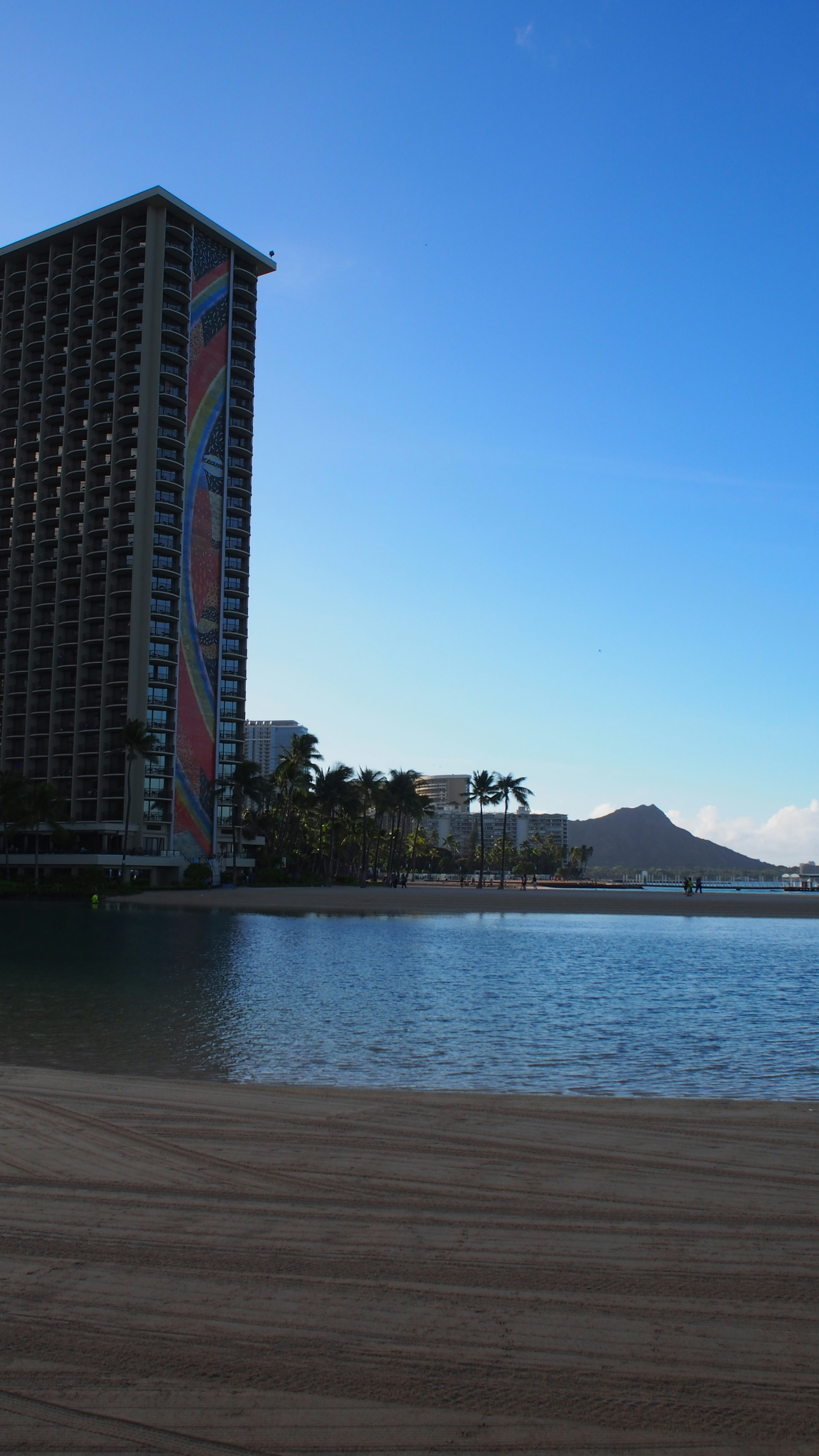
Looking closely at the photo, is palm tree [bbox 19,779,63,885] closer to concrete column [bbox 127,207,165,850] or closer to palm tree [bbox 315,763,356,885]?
concrete column [bbox 127,207,165,850]

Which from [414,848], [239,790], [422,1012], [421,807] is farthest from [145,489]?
[414,848]

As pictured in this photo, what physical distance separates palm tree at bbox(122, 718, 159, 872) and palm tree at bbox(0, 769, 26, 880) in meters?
8.91

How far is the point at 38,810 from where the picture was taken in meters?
85.1

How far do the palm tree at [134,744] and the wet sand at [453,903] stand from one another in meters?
6.88

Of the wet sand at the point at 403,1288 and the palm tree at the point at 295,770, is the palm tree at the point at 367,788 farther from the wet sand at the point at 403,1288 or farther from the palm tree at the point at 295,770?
the wet sand at the point at 403,1288

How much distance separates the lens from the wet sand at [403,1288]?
13.6 ft

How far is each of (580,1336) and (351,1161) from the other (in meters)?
3.15

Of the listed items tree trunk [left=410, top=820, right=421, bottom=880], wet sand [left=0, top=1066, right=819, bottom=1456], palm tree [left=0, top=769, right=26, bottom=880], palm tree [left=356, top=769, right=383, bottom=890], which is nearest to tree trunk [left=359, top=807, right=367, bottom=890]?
palm tree [left=356, top=769, right=383, bottom=890]

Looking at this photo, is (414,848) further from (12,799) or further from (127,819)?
(12,799)

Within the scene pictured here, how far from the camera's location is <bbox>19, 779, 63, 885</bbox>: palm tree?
85.1 m

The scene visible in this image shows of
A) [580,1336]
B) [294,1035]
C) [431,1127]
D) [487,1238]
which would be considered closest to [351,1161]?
[431,1127]

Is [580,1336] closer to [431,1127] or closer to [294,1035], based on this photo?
[431,1127]

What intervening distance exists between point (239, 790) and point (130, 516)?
28.8 meters

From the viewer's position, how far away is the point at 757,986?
25953 millimetres
